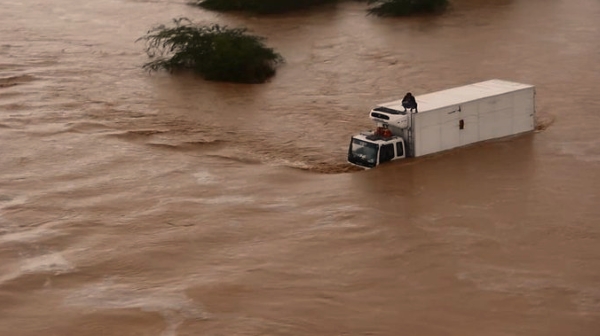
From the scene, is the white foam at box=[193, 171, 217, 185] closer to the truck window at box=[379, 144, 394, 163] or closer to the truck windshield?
the truck windshield

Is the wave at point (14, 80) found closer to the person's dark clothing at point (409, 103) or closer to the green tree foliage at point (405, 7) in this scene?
the person's dark clothing at point (409, 103)

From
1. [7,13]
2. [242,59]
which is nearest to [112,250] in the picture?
[242,59]

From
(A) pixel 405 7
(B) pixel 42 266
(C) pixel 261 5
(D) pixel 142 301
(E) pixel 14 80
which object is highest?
(C) pixel 261 5

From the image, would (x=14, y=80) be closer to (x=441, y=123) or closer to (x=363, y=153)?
(x=363, y=153)

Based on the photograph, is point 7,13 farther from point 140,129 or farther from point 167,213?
point 167,213

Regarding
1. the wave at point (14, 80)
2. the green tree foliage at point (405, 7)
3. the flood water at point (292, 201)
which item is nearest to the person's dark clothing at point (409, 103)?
the flood water at point (292, 201)

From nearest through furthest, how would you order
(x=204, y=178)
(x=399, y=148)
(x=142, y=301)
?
(x=142, y=301)
(x=399, y=148)
(x=204, y=178)

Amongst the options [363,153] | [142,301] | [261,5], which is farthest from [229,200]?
→ [261,5]

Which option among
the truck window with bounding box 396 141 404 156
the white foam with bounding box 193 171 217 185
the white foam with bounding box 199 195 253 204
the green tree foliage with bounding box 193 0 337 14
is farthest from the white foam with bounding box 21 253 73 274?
the green tree foliage with bounding box 193 0 337 14
